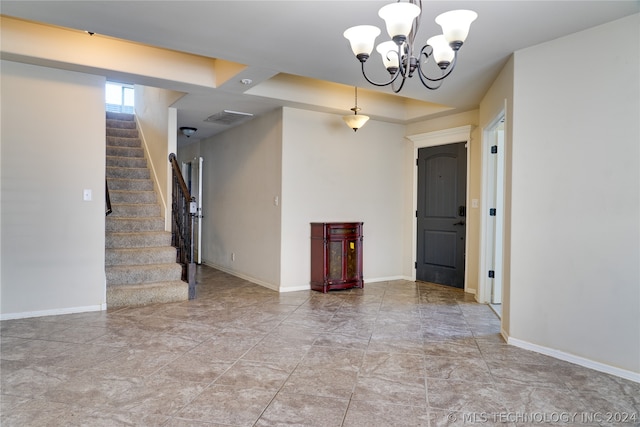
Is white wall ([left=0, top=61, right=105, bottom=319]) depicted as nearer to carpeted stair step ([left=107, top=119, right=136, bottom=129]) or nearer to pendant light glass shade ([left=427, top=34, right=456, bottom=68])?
carpeted stair step ([left=107, top=119, right=136, bottom=129])

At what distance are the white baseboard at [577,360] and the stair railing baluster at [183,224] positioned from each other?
353 centimetres

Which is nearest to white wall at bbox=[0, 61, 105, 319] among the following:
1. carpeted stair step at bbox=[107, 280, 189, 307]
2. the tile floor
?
carpeted stair step at bbox=[107, 280, 189, 307]

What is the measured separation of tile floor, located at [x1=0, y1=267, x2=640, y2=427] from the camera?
2.17 m

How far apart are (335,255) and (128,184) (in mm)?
3284

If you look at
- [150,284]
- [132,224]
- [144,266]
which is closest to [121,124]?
[132,224]

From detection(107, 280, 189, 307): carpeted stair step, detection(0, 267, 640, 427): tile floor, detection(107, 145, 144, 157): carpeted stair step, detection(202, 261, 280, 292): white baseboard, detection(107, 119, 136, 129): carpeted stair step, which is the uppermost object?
detection(107, 119, 136, 129): carpeted stair step

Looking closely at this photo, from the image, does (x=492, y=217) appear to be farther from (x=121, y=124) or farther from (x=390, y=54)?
(x=121, y=124)

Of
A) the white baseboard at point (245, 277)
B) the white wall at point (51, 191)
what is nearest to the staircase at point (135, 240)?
the white wall at point (51, 191)

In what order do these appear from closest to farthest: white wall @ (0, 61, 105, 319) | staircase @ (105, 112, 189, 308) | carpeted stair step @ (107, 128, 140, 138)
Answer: white wall @ (0, 61, 105, 319)
staircase @ (105, 112, 189, 308)
carpeted stair step @ (107, 128, 140, 138)

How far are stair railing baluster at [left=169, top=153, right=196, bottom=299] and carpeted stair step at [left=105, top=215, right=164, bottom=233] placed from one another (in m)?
0.32

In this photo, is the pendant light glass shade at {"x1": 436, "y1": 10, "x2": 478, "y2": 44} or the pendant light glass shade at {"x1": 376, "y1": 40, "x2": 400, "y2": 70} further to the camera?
the pendant light glass shade at {"x1": 376, "y1": 40, "x2": 400, "y2": 70}

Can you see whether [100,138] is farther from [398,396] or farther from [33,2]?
[398,396]

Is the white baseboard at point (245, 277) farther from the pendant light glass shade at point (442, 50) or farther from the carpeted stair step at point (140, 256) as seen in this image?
the pendant light glass shade at point (442, 50)

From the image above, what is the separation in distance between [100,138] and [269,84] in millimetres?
1955
